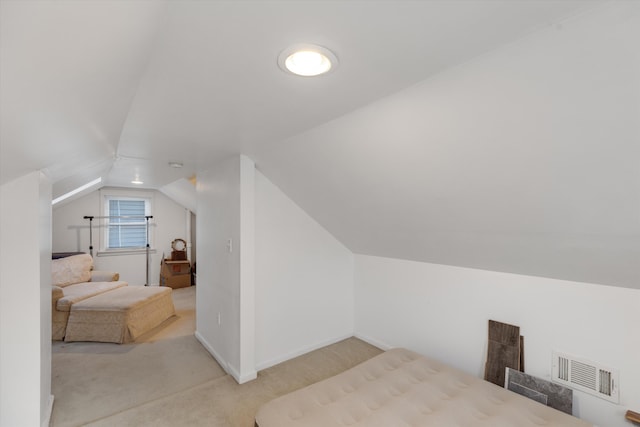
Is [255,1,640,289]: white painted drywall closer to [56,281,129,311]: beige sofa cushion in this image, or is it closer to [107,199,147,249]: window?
[56,281,129,311]: beige sofa cushion

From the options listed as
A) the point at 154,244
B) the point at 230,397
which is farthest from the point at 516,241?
the point at 154,244

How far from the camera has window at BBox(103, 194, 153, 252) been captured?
17.7ft

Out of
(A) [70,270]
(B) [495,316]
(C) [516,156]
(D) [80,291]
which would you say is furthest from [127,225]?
(C) [516,156]

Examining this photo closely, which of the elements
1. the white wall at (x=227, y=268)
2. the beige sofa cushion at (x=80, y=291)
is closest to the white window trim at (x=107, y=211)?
the beige sofa cushion at (x=80, y=291)

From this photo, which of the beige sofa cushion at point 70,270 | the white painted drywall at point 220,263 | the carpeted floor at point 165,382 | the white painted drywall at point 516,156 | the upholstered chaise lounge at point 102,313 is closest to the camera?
the white painted drywall at point 516,156

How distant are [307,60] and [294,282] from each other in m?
2.27

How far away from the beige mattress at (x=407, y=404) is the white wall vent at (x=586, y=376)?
448mm

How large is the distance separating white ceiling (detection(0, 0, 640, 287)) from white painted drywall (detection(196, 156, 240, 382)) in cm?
46

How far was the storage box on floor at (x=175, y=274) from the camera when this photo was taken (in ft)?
18.2

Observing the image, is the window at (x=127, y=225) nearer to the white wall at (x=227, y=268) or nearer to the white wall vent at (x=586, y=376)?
the white wall at (x=227, y=268)

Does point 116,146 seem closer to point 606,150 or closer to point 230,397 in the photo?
point 230,397

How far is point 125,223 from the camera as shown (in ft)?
18.2

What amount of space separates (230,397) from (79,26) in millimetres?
2442

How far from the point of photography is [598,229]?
56.2 inches
